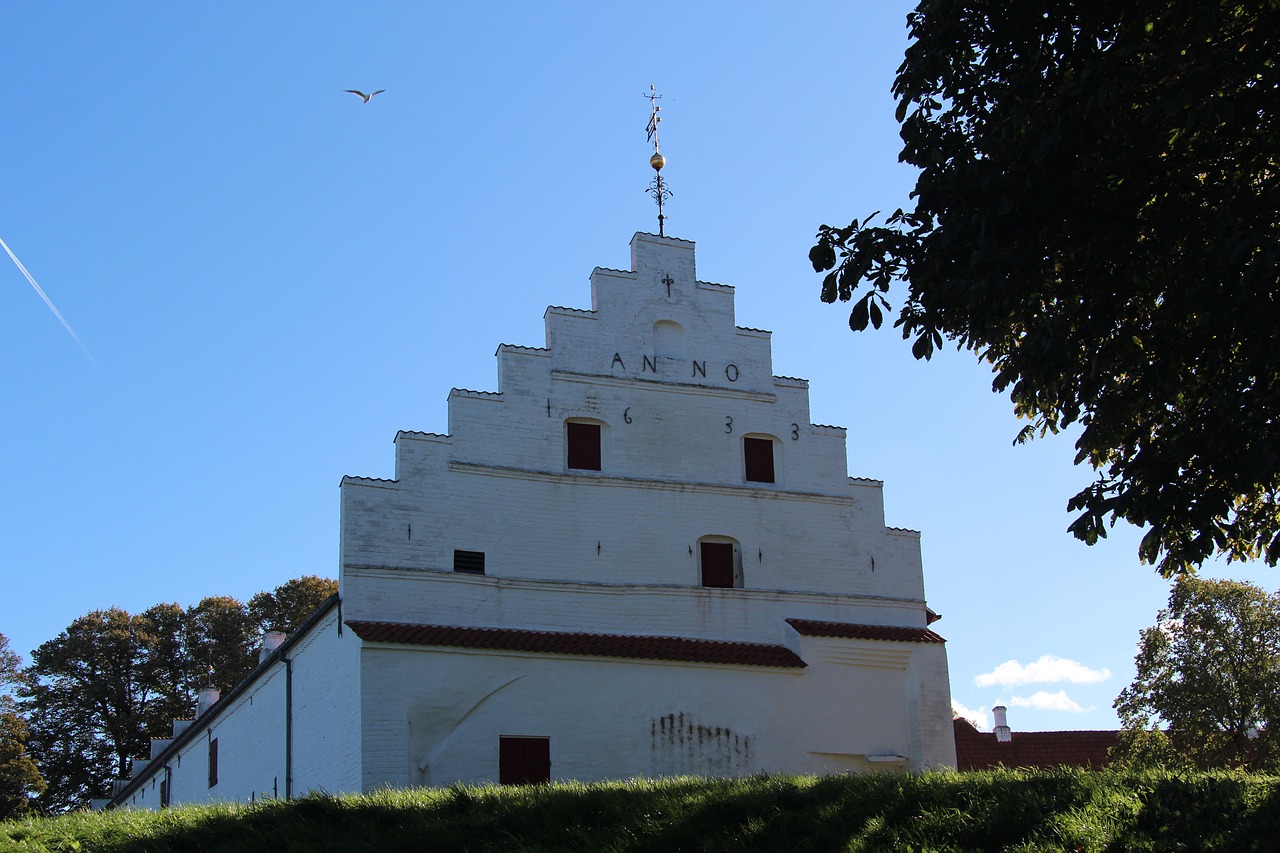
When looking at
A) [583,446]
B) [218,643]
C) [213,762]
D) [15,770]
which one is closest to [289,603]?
[218,643]

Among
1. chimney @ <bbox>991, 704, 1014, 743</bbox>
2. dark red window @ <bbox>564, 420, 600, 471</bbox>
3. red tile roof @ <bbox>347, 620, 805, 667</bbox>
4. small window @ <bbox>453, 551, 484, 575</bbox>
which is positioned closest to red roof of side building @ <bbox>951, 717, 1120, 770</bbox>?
chimney @ <bbox>991, 704, 1014, 743</bbox>

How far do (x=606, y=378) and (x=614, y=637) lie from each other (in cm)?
514

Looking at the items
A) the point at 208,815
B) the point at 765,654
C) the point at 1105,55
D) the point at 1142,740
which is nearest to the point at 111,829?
the point at 208,815

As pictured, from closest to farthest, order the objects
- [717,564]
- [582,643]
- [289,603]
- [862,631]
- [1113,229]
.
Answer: [1113,229], [582,643], [862,631], [717,564], [289,603]

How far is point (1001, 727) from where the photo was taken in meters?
35.4

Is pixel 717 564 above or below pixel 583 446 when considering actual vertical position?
below

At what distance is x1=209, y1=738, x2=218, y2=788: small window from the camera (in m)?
31.1

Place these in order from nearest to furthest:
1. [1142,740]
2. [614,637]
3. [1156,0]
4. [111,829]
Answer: [1156,0], [111,829], [614,637], [1142,740]

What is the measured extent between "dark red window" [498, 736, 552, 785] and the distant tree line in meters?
27.4

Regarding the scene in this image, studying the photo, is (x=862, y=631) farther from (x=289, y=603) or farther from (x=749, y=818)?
(x=289, y=603)

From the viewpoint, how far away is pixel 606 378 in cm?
2659

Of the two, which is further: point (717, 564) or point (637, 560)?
point (717, 564)

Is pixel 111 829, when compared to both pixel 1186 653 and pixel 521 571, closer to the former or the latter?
pixel 521 571

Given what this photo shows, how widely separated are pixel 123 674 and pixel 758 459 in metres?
33.2
